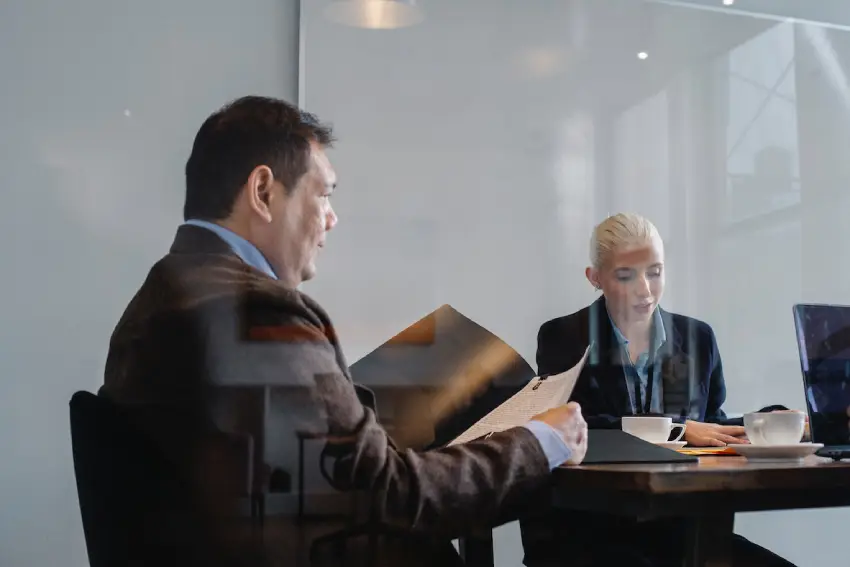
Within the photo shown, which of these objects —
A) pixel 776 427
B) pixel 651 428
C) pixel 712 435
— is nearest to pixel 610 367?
pixel 712 435

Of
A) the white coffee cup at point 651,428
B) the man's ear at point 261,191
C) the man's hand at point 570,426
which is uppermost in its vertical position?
the man's ear at point 261,191

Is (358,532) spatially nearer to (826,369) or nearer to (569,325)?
(826,369)

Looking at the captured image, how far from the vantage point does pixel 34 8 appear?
2.11 metres

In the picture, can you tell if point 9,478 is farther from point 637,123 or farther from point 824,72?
point 824,72

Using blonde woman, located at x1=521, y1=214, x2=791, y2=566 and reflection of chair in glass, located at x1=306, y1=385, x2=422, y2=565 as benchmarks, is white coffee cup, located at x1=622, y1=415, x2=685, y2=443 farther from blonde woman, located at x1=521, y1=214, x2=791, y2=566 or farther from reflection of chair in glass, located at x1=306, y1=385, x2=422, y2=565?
reflection of chair in glass, located at x1=306, y1=385, x2=422, y2=565

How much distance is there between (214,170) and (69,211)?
1047 mm

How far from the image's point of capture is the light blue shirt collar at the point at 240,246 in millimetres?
1116

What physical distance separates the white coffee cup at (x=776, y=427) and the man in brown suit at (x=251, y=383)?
11.3 inches

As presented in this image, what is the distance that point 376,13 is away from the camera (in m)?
2.43

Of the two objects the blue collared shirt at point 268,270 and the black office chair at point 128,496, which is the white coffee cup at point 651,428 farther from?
the black office chair at point 128,496

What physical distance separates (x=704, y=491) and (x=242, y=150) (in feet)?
2.32

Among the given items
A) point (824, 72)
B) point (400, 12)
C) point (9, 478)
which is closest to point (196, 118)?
point (400, 12)

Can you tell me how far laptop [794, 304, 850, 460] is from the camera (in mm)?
1296

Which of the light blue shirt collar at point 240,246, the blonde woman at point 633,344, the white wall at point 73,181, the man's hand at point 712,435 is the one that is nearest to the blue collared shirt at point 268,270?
the light blue shirt collar at point 240,246
